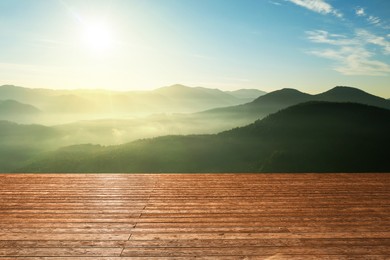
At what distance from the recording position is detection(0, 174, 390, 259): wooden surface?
10.6 ft

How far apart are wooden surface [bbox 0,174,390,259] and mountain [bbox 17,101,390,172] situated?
152 feet

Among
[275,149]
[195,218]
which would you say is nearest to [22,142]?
[275,149]

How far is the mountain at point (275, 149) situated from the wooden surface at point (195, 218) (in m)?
46.2

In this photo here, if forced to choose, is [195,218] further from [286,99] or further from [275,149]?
[286,99]

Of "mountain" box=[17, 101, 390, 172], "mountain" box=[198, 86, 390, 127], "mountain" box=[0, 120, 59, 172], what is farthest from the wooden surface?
"mountain" box=[198, 86, 390, 127]

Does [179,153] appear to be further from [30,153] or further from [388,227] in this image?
[30,153]

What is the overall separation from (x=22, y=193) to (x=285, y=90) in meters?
194

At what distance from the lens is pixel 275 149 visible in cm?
6022

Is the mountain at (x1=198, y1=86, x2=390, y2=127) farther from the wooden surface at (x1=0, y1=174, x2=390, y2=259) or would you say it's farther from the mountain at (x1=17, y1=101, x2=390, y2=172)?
the wooden surface at (x1=0, y1=174, x2=390, y2=259)

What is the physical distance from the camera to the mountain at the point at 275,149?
52.2m

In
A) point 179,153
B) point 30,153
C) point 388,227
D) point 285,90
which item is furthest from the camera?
point 285,90

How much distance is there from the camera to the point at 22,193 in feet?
18.0

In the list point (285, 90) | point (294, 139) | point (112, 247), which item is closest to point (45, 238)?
point (112, 247)

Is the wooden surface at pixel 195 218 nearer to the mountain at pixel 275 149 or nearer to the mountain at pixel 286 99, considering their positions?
the mountain at pixel 275 149
